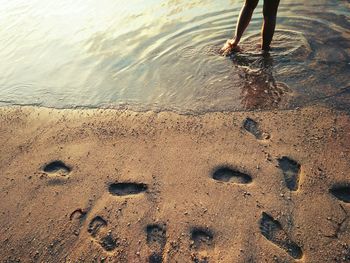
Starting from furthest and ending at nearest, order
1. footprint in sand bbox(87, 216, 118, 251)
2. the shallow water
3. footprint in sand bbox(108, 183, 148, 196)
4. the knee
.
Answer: the knee, the shallow water, footprint in sand bbox(108, 183, 148, 196), footprint in sand bbox(87, 216, 118, 251)

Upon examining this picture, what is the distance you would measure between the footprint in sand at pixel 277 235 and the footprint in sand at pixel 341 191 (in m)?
0.46

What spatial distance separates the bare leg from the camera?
3609 millimetres

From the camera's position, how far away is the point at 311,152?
8.11 ft

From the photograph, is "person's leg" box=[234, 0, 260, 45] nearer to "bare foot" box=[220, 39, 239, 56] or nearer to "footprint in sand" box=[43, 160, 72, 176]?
"bare foot" box=[220, 39, 239, 56]

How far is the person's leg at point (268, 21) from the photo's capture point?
3.38 metres

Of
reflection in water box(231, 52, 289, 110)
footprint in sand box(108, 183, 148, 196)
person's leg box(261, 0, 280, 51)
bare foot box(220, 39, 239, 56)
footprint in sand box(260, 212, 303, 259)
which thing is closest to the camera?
footprint in sand box(260, 212, 303, 259)

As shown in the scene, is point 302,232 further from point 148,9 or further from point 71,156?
point 148,9

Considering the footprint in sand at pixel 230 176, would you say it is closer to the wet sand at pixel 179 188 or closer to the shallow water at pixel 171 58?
the wet sand at pixel 179 188

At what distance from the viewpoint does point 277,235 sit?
2025 millimetres

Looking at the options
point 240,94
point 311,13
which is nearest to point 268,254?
point 240,94

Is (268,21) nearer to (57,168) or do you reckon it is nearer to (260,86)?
(260,86)

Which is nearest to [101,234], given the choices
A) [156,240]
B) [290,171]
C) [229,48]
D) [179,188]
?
[156,240]

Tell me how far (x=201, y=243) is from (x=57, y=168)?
1357mm

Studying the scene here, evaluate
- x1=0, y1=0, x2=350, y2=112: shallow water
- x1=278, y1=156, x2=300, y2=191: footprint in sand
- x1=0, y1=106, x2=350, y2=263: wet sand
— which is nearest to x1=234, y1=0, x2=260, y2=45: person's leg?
x1=0, y1=0, x2=350, y2=112: shallow water
